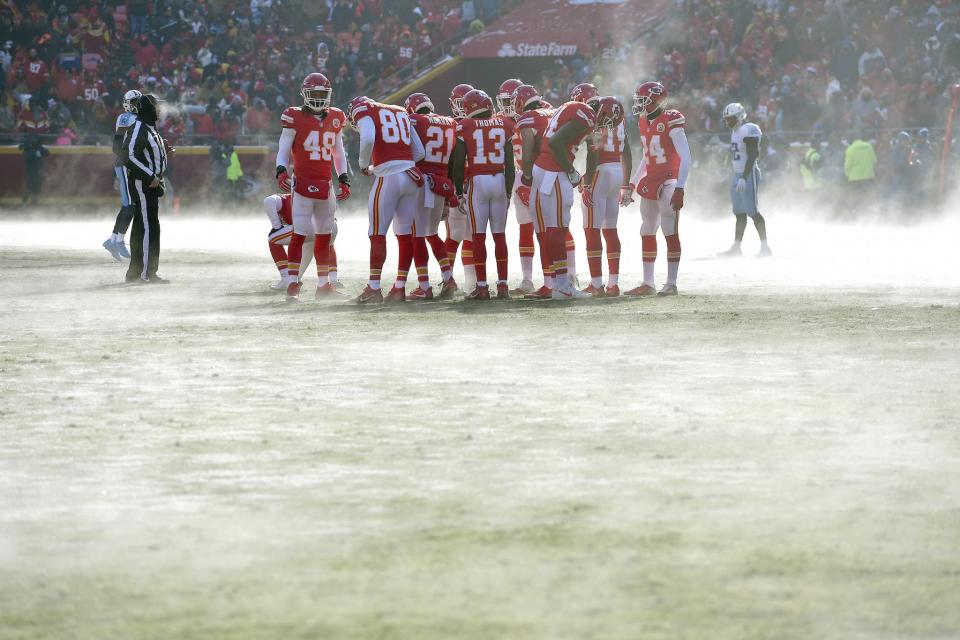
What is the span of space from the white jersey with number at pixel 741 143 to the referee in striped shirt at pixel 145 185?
820 cm

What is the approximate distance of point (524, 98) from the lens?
1603cm

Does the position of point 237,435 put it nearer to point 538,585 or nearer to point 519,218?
point 538,585

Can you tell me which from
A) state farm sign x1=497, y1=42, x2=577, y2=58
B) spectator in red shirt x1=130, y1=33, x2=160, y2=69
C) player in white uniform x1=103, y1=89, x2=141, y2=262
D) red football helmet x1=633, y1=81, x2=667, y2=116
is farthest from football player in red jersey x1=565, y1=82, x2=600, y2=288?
spectator in red shirt x1=130, y1=33, x2=160, y2=69

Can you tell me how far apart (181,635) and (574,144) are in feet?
36.9

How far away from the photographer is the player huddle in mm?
15414

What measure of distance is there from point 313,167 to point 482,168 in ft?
6.31

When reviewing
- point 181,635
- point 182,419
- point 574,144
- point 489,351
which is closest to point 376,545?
point 181,635

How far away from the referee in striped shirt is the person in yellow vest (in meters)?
16.3

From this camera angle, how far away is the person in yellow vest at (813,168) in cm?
3089

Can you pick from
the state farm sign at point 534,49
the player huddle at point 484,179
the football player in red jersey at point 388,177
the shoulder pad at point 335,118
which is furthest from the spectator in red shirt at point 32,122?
the football player in red jersey at point 388,177

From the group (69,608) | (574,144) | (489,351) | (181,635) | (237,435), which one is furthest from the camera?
(574,144)

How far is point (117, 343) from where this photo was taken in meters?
12.1

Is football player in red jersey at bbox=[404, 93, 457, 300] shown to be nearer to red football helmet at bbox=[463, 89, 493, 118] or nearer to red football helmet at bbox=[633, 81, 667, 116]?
red football helmet at bbox=[463, 89, 493, 118]

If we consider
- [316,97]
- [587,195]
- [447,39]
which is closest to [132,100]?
[316,97]
